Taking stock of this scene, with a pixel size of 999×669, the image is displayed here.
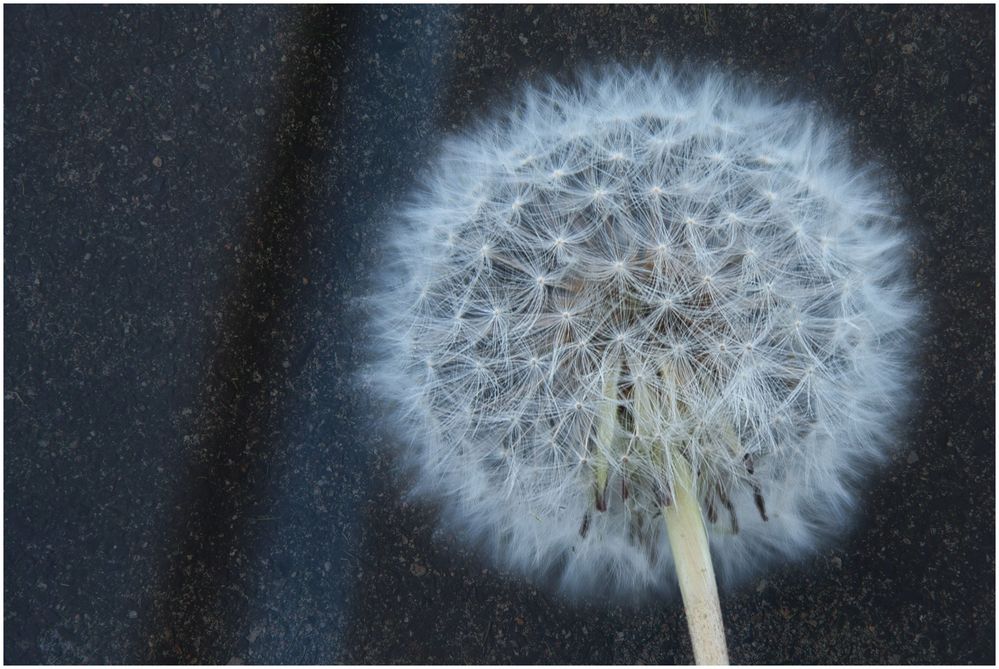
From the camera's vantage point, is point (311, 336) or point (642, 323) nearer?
point (642, 323)

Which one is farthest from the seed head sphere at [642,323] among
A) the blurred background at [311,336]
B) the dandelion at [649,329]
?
the blurred background at [311,336]

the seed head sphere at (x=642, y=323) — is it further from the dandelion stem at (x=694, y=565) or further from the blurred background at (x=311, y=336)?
the blurred background at (x=311, y=336)

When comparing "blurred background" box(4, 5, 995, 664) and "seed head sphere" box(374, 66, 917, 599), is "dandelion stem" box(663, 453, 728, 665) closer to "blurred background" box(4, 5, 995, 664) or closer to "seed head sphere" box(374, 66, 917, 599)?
"seed head sphere" box(374, 66, 917, 599)

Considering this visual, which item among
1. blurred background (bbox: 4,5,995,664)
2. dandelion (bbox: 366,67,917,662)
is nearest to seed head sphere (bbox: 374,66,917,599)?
dandelion (bbox: 366,67,917,662)

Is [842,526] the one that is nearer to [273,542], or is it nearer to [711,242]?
[711,242]

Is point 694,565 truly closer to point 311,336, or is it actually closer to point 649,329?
→ point 649,329

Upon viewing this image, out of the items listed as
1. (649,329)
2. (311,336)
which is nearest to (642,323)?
(649,329)

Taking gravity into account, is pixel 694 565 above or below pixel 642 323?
below

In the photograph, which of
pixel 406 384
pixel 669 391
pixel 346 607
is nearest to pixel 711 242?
pixel 669 391
